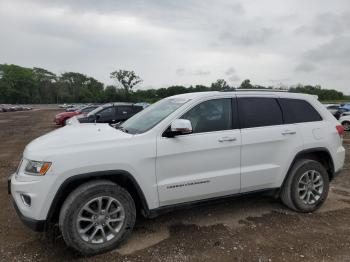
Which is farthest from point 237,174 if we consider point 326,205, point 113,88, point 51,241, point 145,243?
point 113,88

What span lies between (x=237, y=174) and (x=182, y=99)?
1206 mm

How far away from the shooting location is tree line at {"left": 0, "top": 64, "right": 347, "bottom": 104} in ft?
285

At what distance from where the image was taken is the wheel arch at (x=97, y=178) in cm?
300

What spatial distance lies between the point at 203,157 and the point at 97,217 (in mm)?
1369

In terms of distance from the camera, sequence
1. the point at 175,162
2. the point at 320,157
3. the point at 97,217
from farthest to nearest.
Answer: the point at 320,157 → the point at 175,162 → the point at 97,217

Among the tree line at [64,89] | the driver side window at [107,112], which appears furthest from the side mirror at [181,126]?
the tree line at [64,89]

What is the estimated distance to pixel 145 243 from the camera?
348 cm

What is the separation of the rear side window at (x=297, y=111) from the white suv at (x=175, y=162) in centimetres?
2

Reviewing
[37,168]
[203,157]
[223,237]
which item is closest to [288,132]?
[203,157]

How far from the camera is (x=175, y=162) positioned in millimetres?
3412

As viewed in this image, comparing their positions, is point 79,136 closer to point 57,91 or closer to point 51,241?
point 51,241

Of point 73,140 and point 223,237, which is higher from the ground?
point 73,140

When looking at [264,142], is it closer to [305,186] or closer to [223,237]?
[305,186]

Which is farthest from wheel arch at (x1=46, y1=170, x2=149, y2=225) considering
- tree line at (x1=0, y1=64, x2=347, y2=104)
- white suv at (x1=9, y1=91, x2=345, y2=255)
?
tree line at (x1=0, y1=64, x2=347, y2=104)
